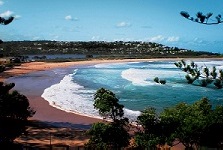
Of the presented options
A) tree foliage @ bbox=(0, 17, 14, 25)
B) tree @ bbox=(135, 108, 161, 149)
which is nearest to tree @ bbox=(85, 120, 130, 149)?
tree @ bbox=(135, 108, 161, 149)

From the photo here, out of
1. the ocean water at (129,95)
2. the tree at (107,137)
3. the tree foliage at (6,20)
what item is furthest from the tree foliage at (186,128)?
the ocean water at (129,95)

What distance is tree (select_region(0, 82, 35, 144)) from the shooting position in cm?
1723

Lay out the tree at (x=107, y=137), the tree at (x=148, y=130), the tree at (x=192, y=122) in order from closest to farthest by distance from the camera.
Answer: the tree at (x=192, y=122) → the tree at (x=148, y=130) → the tree at (x=107, y=137)

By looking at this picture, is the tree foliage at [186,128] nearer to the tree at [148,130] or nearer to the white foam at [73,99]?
the tree at [148,130]

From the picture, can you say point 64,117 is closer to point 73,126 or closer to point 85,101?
point 73,126

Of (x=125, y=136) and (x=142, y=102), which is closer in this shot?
(x=125, y=136)

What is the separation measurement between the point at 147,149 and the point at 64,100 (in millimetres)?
20534

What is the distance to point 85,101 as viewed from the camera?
33.8m

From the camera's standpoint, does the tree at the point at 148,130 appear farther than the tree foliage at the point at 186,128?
Yes

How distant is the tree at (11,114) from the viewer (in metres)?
17.2

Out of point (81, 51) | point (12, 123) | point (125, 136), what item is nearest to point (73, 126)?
point (12, 123)

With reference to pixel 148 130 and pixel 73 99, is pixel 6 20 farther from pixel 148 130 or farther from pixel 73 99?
pixel 73 99

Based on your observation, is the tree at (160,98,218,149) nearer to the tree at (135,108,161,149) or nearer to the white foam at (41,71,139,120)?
the tree at (135,108,161,149)

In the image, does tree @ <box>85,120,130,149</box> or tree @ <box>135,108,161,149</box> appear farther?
tree @ <box>85,120,130,149</box>
